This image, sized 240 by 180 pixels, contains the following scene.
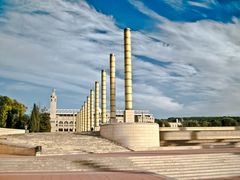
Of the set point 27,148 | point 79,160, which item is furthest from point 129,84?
point 79,160

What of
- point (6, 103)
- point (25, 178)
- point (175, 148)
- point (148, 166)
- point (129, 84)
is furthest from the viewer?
point (6, 103)

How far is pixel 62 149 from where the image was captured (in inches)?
986

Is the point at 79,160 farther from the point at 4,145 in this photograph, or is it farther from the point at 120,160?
the point at 4,145

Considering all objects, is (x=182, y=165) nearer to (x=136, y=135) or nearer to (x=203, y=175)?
(x=203, y=175)

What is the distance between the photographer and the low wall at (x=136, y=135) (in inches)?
1152

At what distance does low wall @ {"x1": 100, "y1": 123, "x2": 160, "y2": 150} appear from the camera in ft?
96.0

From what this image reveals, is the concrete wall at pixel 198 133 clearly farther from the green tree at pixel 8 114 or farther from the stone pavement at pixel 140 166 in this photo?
the green tree at pixel 8 114

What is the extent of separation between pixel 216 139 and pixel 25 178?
26.3m

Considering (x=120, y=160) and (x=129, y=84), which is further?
(x=129, y=84)

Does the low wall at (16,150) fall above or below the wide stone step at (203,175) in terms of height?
above

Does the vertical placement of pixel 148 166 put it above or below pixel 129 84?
below

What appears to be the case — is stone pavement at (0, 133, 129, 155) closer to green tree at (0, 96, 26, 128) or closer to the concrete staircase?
the concrete staircase

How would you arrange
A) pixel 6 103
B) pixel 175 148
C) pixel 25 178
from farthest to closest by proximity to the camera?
pixel 6 103
pixel 175 148
pixel 25 178

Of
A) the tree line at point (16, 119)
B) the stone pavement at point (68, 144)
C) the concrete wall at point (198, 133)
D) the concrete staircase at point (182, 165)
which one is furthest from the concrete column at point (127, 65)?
the tree line at point (16, 119)
